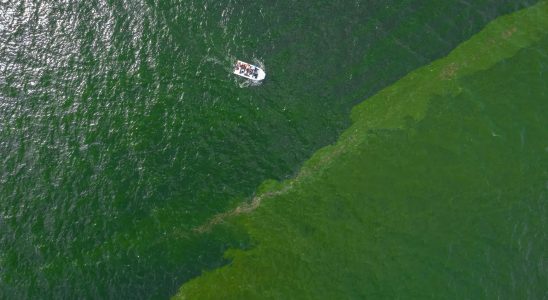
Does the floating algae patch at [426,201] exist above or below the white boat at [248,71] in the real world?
below

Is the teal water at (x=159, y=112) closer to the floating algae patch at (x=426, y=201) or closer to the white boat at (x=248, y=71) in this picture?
the white boat at (x=248, y=71)

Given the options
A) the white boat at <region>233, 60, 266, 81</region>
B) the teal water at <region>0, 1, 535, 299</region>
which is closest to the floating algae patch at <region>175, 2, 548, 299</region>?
the teal water at <region>0, 1, 535, 299</region>

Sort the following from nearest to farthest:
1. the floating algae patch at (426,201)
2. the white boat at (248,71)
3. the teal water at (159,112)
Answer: the floating algae patch at (426,201)
the teal water at (159,112)
the white boat at (248,71)

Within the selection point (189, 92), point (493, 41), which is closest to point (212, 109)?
point (189, 92)

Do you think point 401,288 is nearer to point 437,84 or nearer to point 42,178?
point 437,84

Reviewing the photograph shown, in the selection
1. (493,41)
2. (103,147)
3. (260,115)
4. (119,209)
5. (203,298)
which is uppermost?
(493,41)

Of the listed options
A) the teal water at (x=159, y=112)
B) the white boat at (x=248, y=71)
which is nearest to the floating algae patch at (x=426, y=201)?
the teal water at (x=159, y=112)
